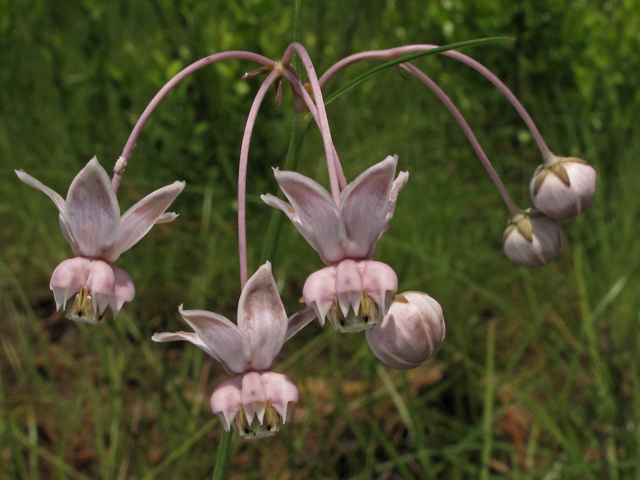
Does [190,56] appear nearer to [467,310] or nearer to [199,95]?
[199,95]

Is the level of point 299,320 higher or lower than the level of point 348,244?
lower

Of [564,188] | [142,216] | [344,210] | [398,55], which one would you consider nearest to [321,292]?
[344,210]

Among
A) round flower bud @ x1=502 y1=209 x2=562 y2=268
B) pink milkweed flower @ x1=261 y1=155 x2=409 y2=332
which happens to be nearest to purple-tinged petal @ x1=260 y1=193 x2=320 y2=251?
pink milkweed flower @ x1=261 y1=155 x2=409 y2=332

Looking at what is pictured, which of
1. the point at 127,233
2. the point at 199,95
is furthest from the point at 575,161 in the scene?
the point at 199,95

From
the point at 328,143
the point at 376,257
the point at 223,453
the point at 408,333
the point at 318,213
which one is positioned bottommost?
the point at 223,453

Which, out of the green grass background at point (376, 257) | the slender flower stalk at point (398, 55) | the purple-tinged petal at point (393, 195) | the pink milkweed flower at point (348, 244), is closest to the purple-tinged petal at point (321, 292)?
the pink milkweed flower at point (348, 244)

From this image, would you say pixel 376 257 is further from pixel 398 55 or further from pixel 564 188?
pixel 398 55
